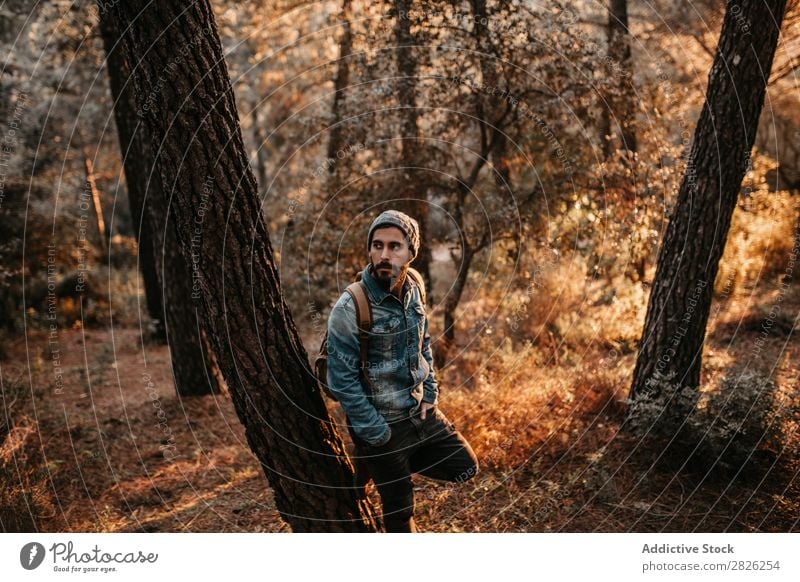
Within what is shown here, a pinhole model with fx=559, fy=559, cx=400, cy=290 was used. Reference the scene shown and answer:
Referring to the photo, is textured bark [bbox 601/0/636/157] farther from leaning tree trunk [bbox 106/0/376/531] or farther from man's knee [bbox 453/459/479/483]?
leaning tree trunk [bbox 106/0/376/531]

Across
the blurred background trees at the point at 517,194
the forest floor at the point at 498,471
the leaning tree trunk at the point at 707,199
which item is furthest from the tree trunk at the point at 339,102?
the leaning tree trunk at the point at 707,199

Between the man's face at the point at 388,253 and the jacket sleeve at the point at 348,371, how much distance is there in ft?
0.78

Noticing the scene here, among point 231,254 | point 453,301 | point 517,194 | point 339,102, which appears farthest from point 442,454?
point 339,102

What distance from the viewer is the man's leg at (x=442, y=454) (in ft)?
11.1

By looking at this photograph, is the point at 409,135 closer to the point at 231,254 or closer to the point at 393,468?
the point at 231,254

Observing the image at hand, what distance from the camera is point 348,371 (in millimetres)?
2928

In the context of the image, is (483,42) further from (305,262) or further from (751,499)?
(751,499)

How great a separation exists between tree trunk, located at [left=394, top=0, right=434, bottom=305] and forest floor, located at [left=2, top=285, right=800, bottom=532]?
1781mm

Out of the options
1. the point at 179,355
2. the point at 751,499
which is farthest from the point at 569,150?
the point at 179,355

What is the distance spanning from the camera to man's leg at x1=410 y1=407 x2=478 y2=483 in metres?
3.38

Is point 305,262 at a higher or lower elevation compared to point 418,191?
lower

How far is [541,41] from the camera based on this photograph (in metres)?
6.40

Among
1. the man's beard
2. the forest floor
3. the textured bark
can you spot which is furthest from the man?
the textured bark
